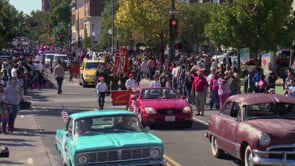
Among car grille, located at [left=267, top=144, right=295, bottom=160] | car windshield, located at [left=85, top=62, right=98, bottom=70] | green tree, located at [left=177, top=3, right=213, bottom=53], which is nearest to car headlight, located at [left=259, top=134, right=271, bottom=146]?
car grille, located at [left=267, top=144, right=295, bottom=160]

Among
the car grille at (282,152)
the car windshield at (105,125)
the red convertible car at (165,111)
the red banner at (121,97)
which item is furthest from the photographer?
the red banner at (121,97)

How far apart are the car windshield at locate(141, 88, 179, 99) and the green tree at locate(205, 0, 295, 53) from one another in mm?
10821

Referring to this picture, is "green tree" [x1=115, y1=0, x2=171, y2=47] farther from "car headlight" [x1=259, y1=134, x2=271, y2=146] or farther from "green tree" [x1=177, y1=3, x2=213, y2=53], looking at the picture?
"car headlight" [x1=259, y1=134, x2=271, y2=146]

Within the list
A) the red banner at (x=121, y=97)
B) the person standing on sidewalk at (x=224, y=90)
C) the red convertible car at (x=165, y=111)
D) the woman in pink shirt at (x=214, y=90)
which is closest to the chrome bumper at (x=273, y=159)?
the red convertible car at (x=165, y=111)

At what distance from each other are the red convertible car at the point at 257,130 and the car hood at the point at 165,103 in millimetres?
4848

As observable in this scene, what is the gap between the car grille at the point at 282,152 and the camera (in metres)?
10.5

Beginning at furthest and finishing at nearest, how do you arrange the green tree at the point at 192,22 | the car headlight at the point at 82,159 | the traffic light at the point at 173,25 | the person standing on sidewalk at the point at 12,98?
1. the green tree at the point at 192,22
2. the traffic light at the point at 173,25
3. the person standing on sidewalk at the point at 12,98
4. the car headlight at the point at 82,159

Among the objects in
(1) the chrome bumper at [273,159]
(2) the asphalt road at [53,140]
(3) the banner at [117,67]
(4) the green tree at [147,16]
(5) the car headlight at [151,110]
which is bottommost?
(2) the asphalt road at [53,140]

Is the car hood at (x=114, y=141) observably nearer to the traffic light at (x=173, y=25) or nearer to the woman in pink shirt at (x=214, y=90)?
the woman in pink shirt at (x=214, y=90)

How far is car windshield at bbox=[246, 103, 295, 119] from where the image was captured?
11.8 m

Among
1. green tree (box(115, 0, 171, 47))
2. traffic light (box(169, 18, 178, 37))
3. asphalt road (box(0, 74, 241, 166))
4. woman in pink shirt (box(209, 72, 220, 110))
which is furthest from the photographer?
green tree (box(115, 0, 171, 47))

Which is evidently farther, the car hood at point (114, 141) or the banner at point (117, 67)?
the banner at point (117, 67)

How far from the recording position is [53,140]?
16766 millimetres

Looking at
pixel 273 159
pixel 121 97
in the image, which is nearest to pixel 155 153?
pixel 273 159
